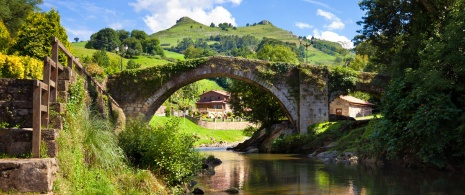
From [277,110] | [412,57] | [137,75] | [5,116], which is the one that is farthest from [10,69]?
[277,110]

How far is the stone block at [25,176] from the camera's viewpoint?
22.4ft

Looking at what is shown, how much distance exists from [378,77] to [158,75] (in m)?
14.7

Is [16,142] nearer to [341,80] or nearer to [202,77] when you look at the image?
[202,77]

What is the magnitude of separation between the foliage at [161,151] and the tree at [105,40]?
10123 centimetres

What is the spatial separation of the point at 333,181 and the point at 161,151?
5858mm

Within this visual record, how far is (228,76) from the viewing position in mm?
31125

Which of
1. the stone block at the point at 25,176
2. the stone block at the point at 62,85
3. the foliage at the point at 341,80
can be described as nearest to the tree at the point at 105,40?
the foliage at the point at 341,80

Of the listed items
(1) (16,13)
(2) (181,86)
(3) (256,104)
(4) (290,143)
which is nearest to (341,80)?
(4) (290,143)

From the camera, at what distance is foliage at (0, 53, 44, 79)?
20.8m

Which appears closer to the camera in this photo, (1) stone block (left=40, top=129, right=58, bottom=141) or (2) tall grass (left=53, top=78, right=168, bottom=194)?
(1) stone block (left=40, top=129, right=58, bottom=141)

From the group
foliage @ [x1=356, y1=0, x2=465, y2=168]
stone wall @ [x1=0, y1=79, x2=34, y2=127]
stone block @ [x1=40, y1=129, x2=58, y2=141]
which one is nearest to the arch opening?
foliage @ [x1=356, y1=0, x2=465, y2=168]

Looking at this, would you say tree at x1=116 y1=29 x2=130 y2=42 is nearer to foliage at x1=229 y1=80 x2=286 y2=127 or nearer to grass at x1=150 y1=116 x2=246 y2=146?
grass at x1=150 y1=116 x2=246 y2=146

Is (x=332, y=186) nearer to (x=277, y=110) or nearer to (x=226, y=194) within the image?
(x=226, y=194)

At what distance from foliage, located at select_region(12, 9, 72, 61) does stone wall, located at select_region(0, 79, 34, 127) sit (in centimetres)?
1800
